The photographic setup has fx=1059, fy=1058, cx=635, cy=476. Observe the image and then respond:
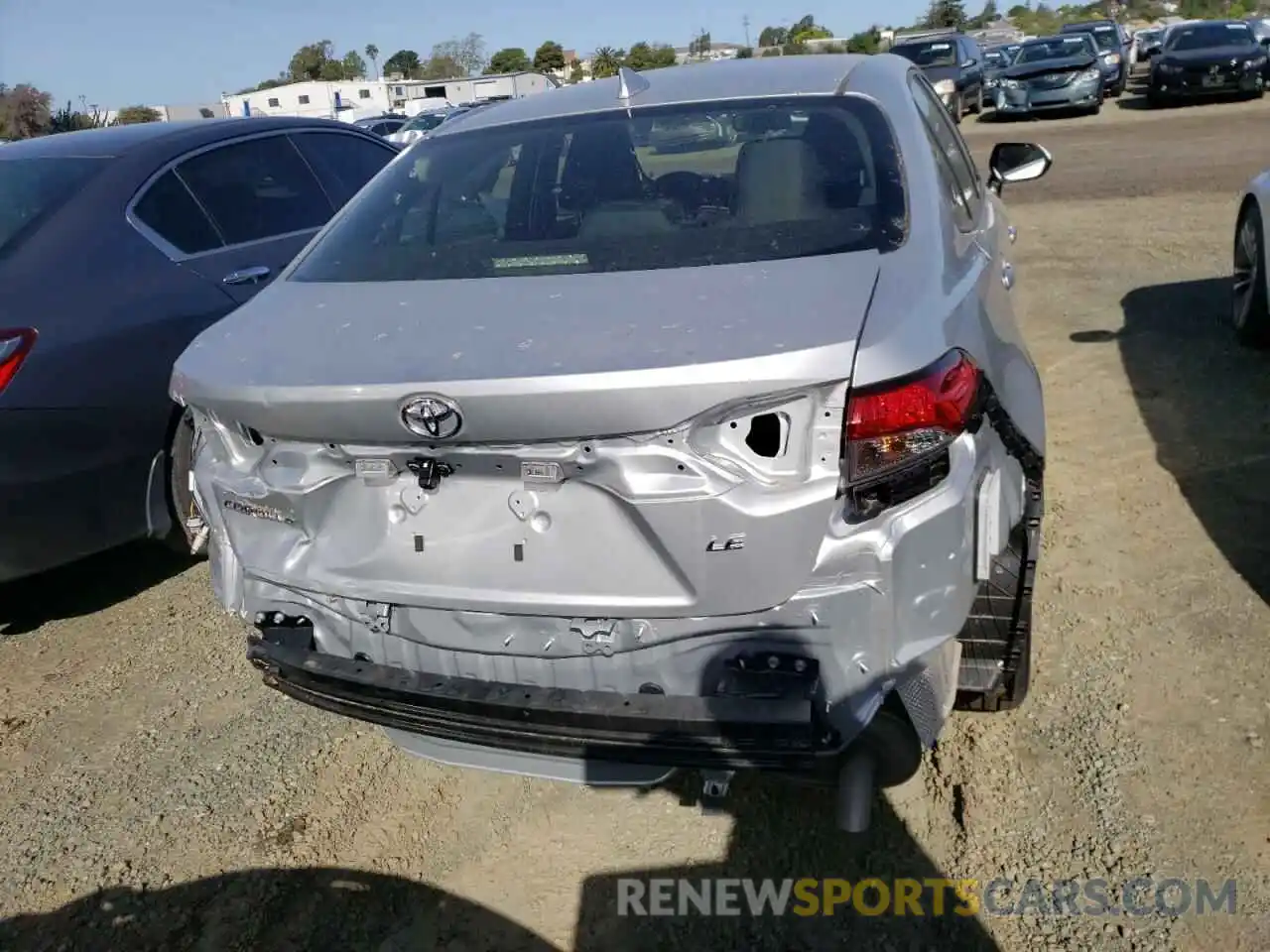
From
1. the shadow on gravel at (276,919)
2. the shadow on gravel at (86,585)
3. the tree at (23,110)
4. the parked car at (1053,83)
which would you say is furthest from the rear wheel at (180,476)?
the tree at (23,110)

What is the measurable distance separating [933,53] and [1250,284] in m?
18.1

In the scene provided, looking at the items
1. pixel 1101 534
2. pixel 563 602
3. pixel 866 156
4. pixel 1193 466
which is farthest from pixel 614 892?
pixel 1193 466

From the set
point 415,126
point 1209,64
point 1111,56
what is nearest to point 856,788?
point 415,126

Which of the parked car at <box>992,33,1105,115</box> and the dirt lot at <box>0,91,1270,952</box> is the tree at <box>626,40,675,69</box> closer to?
the parked car at <box>992,33,1105,115</box>

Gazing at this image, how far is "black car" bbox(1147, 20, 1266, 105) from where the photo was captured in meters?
18.3

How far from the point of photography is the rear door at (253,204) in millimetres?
4227

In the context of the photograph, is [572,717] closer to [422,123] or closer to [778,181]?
[778,181]

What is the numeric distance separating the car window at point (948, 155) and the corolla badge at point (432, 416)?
1502 millimetres

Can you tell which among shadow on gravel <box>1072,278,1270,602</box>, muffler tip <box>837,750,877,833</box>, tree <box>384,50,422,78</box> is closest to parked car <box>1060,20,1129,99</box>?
shadow on gravel <box>1072,278,1270,602</box>

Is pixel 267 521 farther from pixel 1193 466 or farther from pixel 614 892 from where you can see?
pixel 1193 466

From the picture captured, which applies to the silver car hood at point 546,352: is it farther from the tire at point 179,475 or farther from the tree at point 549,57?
the tree at point 549,57

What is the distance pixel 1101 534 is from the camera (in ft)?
12.7

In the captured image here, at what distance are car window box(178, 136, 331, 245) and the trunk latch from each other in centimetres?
274

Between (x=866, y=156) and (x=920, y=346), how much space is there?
920mm
